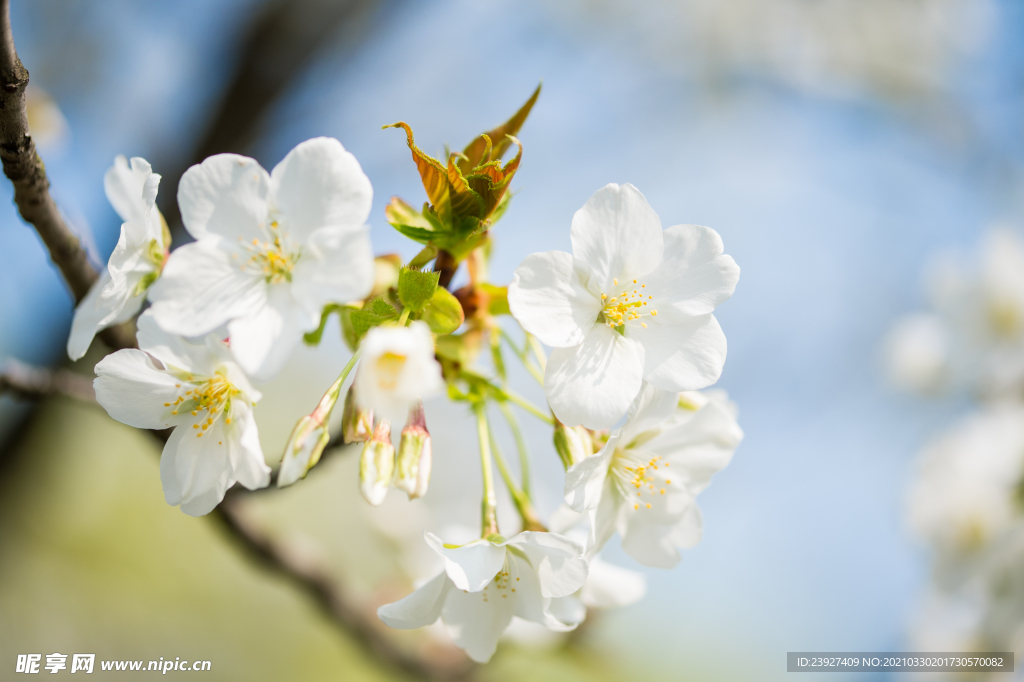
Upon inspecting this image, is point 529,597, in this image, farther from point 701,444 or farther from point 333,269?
point 333,269

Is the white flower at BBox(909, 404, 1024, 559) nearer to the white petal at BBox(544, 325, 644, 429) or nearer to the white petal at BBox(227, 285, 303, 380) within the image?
the white petal at BBox(544, 325, 644, 429)

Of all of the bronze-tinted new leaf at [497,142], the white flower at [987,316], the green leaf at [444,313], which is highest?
the white flower at [987,316]

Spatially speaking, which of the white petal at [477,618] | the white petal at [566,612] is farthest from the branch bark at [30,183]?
the white petal at [566,612]

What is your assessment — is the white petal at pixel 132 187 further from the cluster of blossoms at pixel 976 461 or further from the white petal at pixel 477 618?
the cluster of blossoms at pixel 976 461

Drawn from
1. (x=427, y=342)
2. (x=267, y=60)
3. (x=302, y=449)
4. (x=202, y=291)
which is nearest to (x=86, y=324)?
(x=202, y=291)

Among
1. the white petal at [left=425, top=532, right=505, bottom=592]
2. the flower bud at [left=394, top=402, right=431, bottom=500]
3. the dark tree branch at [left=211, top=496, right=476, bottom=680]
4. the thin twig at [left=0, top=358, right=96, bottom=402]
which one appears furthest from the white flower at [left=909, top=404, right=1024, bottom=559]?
the thin twig at [left=0, top=358, right=96, bottom=402]

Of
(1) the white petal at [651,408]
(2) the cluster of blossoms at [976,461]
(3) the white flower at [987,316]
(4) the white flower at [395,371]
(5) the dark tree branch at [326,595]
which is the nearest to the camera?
(4) the white flower at [395,371]
